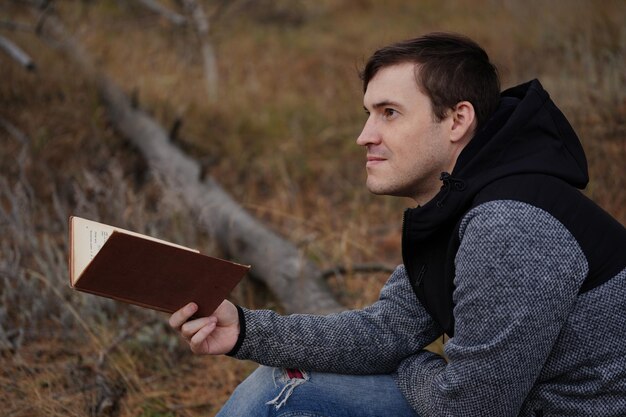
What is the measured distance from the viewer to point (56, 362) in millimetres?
3289

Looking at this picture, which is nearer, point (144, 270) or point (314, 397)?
point (144, 270)

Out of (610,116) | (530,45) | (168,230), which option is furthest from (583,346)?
(530,45)

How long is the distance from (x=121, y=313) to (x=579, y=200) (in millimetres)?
2636

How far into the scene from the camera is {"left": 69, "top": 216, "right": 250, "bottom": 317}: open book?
68.0 inches

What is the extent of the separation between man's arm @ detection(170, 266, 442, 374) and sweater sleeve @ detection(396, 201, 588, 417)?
1.56 ft

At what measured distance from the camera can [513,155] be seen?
180cm

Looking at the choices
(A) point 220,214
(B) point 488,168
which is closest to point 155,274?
(B) point 488,168

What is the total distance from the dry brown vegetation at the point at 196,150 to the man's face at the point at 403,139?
0.39 m

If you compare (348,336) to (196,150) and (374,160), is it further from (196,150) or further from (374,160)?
(196,150)

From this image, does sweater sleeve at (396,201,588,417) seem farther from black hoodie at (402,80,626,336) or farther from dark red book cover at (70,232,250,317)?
dark red book cover at (70,232,250,317)

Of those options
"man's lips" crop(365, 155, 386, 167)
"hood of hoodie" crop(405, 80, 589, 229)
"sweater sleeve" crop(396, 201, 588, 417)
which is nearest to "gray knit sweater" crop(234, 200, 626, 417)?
"sweater sleeve" crop(396, 201, 588, 417)

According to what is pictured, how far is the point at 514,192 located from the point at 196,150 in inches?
191

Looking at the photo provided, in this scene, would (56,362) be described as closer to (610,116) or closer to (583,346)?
(583,346)

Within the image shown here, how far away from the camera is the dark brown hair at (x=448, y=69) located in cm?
197
